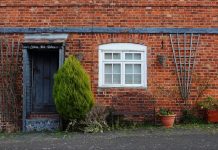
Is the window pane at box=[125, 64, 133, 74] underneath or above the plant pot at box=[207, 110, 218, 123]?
above

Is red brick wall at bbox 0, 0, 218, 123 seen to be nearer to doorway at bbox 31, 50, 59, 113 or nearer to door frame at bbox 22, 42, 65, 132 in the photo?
door frame at bbox 22, 42, 65, 132

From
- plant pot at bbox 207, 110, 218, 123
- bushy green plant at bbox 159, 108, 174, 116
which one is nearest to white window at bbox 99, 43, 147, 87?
bushy green plant at bbox 159, 108, 174, 116

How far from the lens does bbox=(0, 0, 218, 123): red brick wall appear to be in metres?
11.1

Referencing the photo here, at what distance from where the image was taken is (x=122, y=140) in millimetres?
8742

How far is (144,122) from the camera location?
11.1m

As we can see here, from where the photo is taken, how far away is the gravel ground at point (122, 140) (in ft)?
26.2

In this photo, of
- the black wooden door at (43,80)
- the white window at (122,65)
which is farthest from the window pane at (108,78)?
the black wooden door at (43,80)

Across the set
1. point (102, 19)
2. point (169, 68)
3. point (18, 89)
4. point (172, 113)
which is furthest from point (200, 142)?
point (18, 89)

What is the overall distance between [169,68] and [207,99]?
147 cm

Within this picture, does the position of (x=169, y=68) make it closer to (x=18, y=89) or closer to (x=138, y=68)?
(x=138, y=68)

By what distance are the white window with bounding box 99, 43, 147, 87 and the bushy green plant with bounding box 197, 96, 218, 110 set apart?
178cm

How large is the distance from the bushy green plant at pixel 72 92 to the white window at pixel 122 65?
1165 mm

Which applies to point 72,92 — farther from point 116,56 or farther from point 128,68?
point 128,68

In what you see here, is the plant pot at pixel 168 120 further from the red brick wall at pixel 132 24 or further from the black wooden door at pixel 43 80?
the black wooden door at pixel 43 80
